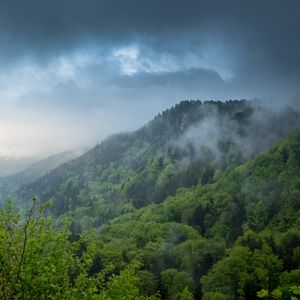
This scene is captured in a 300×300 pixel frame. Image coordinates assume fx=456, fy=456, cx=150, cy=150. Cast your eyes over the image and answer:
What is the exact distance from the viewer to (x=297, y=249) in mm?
131875

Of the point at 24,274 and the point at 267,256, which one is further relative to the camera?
the point at 267,256

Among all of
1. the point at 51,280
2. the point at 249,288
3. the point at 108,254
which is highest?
the point at 51,280

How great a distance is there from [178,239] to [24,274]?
167m

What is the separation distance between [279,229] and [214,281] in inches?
2635

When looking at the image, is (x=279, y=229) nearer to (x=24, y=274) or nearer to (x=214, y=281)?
(x=214, y=281)

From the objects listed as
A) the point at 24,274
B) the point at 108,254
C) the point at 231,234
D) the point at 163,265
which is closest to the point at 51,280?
the point at 24,274

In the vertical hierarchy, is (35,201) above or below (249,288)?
above

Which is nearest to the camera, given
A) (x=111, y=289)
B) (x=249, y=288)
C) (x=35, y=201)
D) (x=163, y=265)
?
(x=35, y=201)

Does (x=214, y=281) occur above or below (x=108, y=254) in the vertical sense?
below

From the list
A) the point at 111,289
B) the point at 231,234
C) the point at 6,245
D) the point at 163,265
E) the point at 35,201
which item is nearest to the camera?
the point at 35,201

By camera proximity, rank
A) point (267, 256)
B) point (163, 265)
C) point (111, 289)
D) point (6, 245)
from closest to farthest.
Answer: point (6, 245) < point (111, 289) < point (267, 256) < point (163, 265)

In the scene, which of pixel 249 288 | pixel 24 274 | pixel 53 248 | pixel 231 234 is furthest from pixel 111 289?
pixel 231 234

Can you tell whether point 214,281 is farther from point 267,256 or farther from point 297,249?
point 297,249

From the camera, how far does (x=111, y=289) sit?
2594 centimetres
